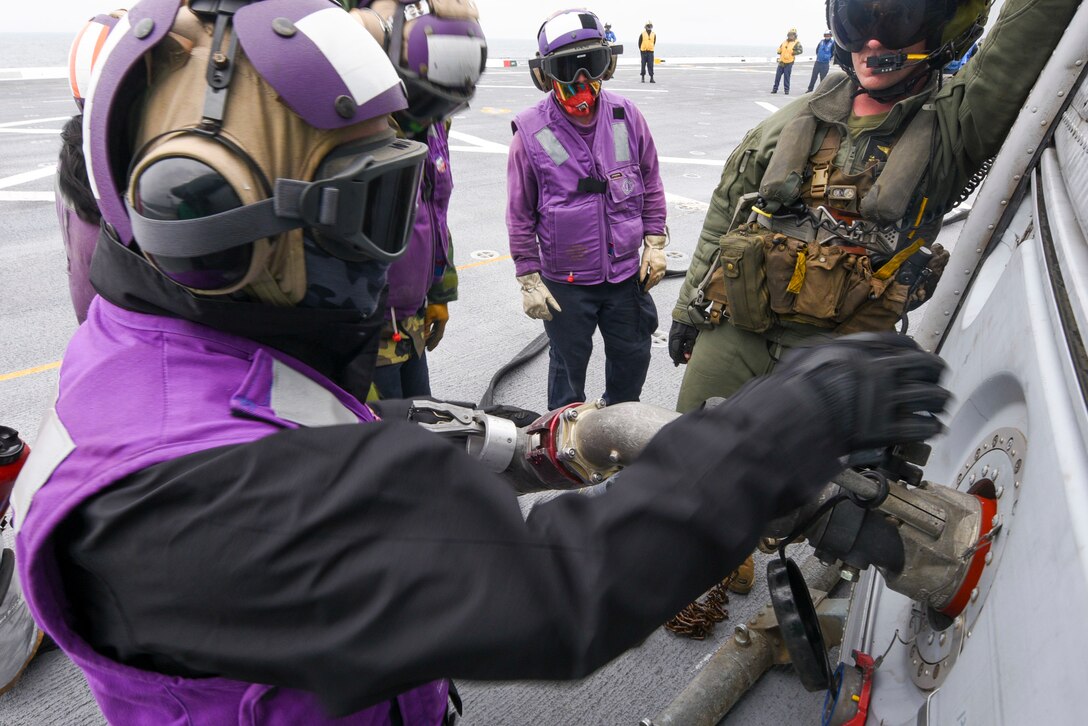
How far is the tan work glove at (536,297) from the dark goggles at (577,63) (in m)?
0.96

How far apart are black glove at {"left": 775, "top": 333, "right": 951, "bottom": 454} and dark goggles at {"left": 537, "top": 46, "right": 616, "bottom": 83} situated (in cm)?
279

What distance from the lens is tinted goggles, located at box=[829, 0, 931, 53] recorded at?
7.51 ft

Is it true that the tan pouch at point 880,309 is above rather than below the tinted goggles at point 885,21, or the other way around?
below

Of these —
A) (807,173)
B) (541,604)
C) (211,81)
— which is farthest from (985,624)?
(807,173)

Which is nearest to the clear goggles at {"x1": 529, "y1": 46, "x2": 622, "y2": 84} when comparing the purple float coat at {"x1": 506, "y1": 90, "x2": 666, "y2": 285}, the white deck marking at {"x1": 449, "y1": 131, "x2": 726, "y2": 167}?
the purple float coat at {"x1": 506, "y1": 90, "x2": 666, "y2": 285}

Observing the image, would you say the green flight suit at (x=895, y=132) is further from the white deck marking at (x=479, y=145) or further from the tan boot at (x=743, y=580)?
the white deck marking at (x=479, y=145)

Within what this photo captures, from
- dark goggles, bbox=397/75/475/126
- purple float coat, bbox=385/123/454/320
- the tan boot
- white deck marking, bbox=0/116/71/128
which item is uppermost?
dark goggles, bbox=397/75/475/126

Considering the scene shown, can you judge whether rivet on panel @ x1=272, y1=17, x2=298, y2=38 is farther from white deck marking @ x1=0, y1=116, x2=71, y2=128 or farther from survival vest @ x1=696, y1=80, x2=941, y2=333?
white deck marking @ x1=0, y1=116, x2=71, y2=128

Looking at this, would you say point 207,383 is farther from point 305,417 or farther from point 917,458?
point 917,458

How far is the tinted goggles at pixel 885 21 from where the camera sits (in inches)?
90.1

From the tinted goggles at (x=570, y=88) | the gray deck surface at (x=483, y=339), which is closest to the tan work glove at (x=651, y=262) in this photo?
the tinted goggles at (x=570, y=88)

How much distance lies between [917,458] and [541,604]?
1.14m

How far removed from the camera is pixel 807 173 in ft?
8.64

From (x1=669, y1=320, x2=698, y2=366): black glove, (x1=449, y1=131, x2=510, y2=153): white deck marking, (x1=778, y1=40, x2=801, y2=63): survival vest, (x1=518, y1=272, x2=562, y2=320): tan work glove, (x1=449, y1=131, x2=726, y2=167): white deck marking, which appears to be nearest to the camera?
(x1=669, y1=320, x2=698, y2=366): black glove
